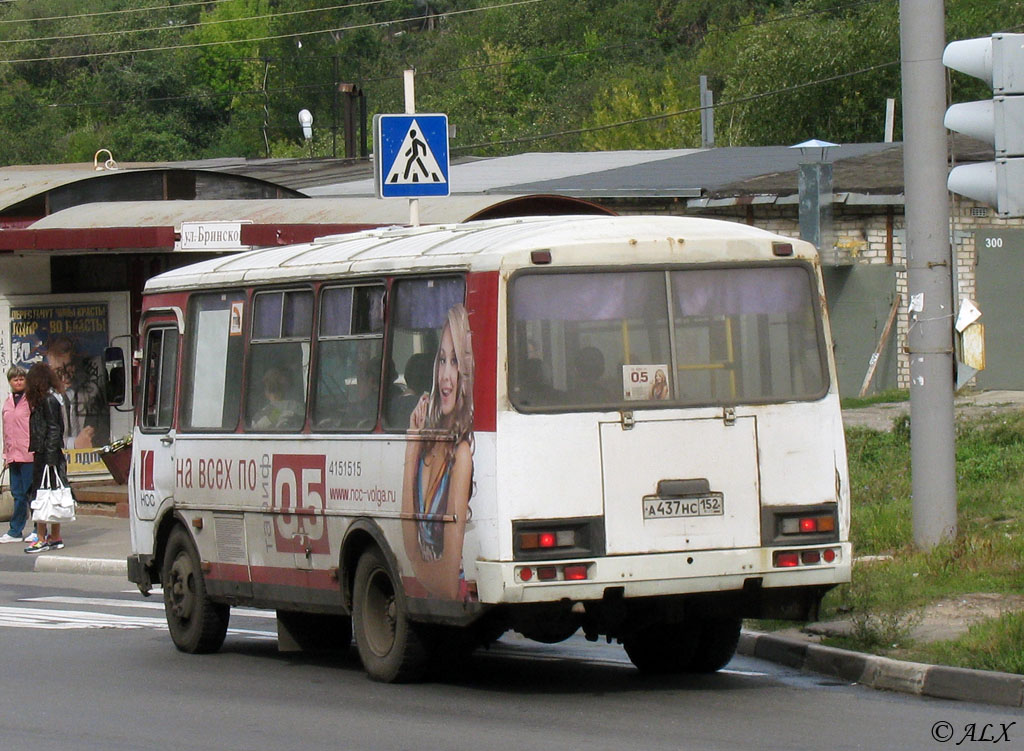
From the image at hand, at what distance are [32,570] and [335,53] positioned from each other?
3213 inches

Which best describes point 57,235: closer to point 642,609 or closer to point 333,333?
point 333,333

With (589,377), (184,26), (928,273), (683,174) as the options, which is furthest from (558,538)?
(184,26)

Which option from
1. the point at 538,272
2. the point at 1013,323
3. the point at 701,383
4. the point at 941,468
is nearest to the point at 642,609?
the point at 701,383

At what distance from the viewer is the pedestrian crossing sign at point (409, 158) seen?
46.4ft

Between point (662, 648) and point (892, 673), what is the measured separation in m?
1.52

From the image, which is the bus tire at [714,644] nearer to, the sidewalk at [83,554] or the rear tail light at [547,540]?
the rear tail light at [547,540]

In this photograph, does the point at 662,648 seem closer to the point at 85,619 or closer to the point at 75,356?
the point at 85,619

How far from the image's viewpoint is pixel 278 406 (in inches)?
438

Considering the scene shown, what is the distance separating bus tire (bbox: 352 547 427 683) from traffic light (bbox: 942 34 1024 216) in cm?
378

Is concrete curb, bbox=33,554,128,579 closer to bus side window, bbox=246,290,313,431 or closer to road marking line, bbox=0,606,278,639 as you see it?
road marking line, bbox=0,606,278,639

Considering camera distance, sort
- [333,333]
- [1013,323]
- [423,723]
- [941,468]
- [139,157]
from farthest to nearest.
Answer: [139,157] < [1013,323] < [941,468] < [333,333] < [423,723]

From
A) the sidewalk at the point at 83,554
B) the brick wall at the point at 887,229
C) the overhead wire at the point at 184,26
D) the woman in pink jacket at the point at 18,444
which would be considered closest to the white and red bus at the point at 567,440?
the sidewalk at the point at 83,554

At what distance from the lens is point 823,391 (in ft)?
31.9

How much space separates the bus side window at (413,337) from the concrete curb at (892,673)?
109 inches
